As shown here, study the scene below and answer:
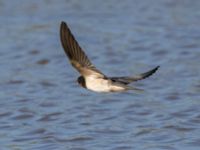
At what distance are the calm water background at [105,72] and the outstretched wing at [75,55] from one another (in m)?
1.05

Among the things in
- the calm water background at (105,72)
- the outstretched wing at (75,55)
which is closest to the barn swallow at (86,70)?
the outstretched wing at (75,55)

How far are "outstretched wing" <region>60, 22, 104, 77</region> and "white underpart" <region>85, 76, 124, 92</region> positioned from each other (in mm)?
53

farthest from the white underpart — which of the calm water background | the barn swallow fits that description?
the calm water background

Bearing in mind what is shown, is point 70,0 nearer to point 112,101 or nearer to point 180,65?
point 180,65

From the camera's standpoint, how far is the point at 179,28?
9305mm

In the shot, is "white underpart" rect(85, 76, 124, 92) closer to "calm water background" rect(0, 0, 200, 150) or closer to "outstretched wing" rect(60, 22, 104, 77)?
"outstretched wing" rect(60, 22, 104, 77)

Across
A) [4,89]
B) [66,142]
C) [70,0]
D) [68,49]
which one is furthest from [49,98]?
[70,0]

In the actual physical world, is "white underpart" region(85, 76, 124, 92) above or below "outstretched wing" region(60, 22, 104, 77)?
below

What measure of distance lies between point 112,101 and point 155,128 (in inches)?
38.1

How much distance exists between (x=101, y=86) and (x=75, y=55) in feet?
0.93

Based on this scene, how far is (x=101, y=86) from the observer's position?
493 cm

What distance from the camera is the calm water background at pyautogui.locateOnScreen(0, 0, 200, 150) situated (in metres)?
6.22

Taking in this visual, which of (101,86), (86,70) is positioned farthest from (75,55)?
(101,86)

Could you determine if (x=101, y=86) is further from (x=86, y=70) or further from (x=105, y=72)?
(x=105, y=72)
